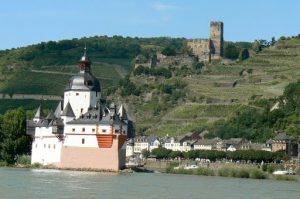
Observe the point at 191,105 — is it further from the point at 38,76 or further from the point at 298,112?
the point at 38,76

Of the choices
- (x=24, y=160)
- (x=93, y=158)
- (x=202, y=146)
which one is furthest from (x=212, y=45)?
(x=93, y=158)

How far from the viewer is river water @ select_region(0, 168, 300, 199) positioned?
48159 millimetres

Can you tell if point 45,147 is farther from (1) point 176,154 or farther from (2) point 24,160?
(1) point 176,154

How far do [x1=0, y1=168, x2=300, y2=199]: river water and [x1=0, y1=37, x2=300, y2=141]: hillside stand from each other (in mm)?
58805

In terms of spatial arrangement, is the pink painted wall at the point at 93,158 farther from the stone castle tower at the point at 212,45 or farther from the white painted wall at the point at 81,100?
the stone castle tower at the point at 212,45

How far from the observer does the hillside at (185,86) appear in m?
128

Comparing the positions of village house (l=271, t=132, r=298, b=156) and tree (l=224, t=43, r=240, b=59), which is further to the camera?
tree (l=224, t=43, r=240, b=59)

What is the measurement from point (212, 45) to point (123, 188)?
12404 cm

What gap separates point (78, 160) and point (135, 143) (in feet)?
158

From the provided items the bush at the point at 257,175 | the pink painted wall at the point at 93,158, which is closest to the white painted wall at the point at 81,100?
the pink painted wall at the point at 93,158

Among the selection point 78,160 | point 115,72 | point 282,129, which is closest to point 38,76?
point 115,72

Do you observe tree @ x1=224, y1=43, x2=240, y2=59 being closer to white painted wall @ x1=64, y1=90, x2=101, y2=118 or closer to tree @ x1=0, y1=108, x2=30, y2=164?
tree @ x1=0, y1=108, x2=30, y2=164

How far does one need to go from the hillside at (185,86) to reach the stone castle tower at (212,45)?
3.52 meters

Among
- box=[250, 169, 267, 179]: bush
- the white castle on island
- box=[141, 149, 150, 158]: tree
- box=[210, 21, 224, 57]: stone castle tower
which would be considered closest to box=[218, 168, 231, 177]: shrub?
box=[250, 169, 267, 179]: bush
